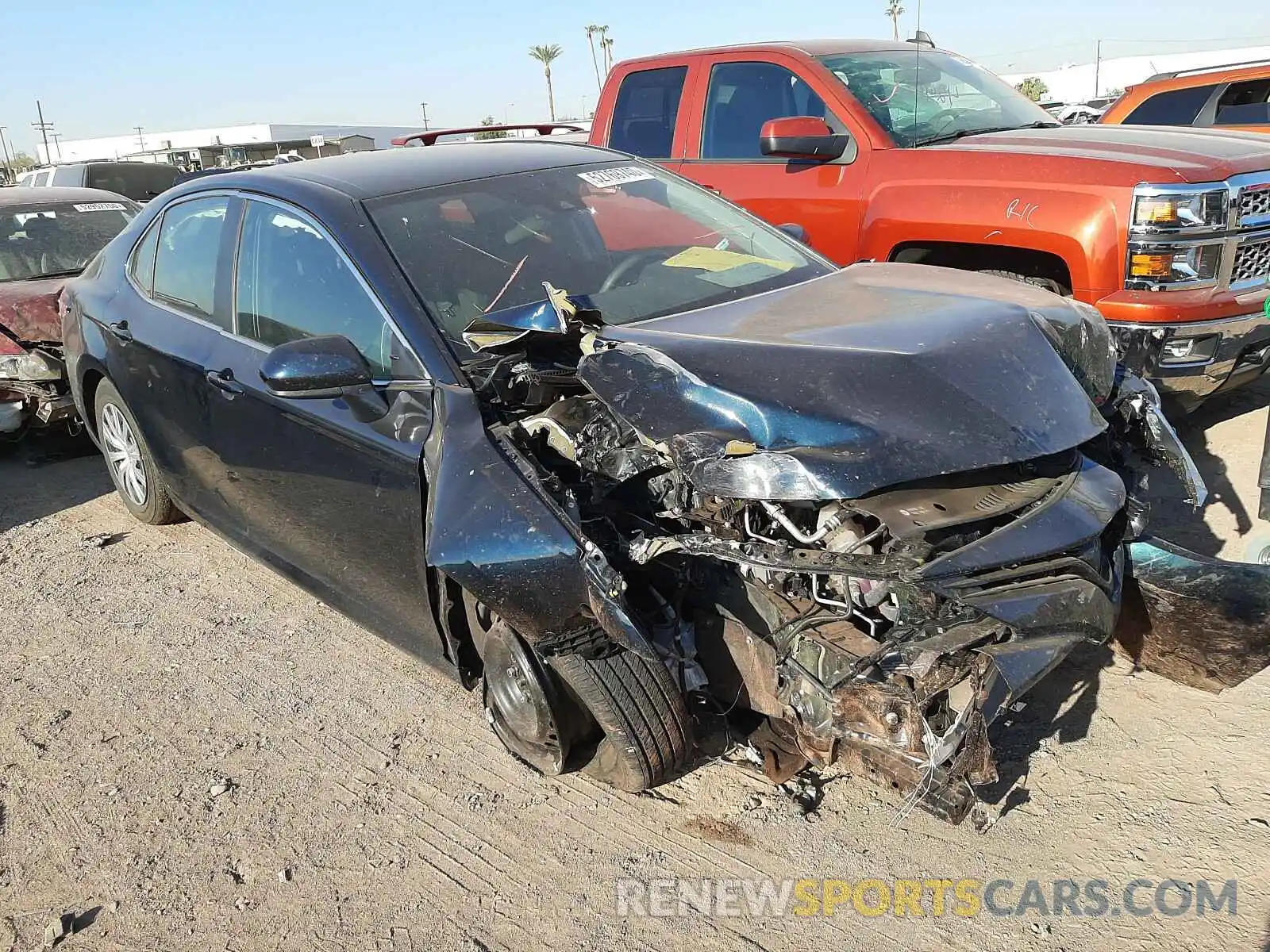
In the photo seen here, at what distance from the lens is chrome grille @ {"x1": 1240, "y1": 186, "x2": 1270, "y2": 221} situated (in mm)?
4539

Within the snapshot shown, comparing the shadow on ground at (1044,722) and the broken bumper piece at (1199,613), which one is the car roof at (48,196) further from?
the broken bumper piece at (1199,613)

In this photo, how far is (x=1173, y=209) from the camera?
4.33 meters

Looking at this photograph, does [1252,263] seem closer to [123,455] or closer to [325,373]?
[325,373]

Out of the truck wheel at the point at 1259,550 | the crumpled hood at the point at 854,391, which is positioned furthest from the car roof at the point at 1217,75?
the crumpled hood at the point at 854,391

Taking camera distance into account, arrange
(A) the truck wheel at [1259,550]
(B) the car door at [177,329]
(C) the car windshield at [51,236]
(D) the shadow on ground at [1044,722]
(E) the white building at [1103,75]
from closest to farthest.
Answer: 1. (D) the shadow on ground at [1044,722]
2. (A) the truck wheel at [1259,550]
3. (B) the car door at [177,329]
4. (C) the car windshield at [51,236]
5. (E) the white building at [1103,75]

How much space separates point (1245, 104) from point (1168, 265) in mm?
5197

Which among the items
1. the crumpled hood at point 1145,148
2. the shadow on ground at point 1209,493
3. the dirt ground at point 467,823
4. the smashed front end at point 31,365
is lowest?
the dirt ground at point 467,823

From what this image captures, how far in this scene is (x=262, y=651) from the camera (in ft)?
13.0

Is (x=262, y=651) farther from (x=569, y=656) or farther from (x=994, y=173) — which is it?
(x=994, y=173)

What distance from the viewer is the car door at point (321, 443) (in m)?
3.08

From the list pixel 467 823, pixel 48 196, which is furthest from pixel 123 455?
pixel 48 196

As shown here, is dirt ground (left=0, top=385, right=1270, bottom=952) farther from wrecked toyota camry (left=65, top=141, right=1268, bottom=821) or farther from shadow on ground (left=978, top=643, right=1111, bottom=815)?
wrecked toyota camry (left=65, top=141, right=1268, bottom=821)

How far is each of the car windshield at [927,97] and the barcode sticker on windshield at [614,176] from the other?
1.83 m

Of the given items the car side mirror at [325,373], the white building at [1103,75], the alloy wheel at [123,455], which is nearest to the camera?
the car side mirror at [325,373]
